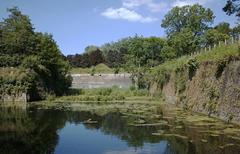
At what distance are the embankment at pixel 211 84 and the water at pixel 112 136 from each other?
83.9 inches

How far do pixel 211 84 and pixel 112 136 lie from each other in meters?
11.5

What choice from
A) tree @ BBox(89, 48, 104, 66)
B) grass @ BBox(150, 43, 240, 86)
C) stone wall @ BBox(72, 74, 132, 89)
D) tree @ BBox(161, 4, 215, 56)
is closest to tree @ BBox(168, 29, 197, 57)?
tree @ BBox(161, 4, 215, 56)

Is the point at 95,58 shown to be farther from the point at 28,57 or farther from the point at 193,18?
the point at 28,57

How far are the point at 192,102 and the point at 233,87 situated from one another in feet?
30.8

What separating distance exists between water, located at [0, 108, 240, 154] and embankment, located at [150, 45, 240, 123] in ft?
6.99

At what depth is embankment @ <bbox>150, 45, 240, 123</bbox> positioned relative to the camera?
2370 cm

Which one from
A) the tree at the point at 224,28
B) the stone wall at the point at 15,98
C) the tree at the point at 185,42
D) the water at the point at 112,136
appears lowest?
the water at the point at 112,136

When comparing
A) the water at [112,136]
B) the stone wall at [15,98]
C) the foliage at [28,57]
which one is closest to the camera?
the water at [112,136]

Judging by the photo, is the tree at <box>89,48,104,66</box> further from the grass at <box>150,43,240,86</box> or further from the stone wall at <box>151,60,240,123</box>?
the stone wall at <box>151,60,240,123</box>

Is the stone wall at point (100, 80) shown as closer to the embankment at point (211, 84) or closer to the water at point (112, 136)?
the embankment at point (211, 84)

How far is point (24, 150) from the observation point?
16.2 metres

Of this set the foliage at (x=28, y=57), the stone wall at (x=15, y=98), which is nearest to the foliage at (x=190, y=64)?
the foliage at (x=28, y=57)

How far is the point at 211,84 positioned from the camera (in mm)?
28734

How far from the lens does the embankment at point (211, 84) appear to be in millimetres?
23703
